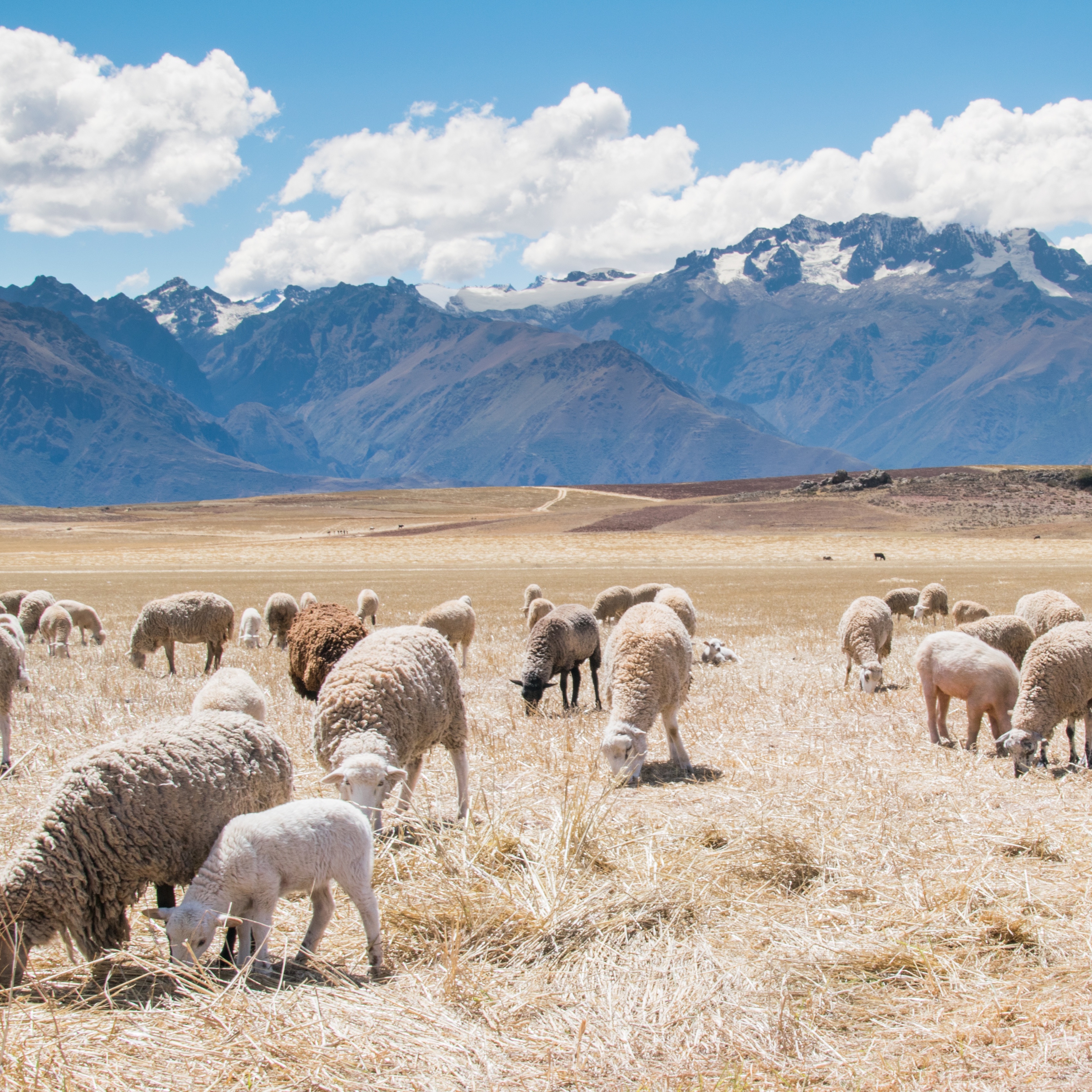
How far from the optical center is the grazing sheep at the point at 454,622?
59.7ft

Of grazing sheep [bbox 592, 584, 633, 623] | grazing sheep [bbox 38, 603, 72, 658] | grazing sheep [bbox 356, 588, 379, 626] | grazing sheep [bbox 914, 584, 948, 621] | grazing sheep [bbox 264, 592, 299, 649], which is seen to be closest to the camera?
grazing sheep [bbox 38, 603, 72, 658]

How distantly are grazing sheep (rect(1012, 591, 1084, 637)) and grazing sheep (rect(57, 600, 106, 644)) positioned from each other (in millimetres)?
20357

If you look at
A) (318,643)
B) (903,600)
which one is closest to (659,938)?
(318,643)

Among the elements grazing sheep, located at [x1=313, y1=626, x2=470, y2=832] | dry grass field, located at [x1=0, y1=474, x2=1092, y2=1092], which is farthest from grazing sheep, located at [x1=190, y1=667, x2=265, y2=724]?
grazing sheep, located at [x1=313, y1=626, x2=470, y2=832]

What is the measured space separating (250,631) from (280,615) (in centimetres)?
164

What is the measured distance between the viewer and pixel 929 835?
6.88 metres

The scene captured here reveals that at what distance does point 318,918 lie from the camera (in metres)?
5.12

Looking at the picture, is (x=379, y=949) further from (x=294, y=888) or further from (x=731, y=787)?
(x=731, y=787)

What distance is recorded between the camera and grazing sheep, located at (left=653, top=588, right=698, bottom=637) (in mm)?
16688

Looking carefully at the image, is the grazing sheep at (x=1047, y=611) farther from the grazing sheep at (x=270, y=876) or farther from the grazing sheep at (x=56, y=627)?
the grazing sheep at (x=56, y=627)

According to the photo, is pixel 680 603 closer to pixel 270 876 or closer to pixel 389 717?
pixel 389 717

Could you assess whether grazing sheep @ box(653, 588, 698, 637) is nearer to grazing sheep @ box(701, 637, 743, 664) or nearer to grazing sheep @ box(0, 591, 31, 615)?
grazing sheep @ box(701, 637, 743, 664)

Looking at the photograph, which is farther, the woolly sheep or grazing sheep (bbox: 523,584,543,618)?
grazing sheep (bbox: 523,584,543,618)

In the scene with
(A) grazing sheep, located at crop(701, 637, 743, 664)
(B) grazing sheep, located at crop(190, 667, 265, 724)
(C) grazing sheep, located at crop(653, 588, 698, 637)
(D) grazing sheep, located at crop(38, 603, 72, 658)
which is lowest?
(A) grazing sheep, located at crop(701, 637, 743, 664)
